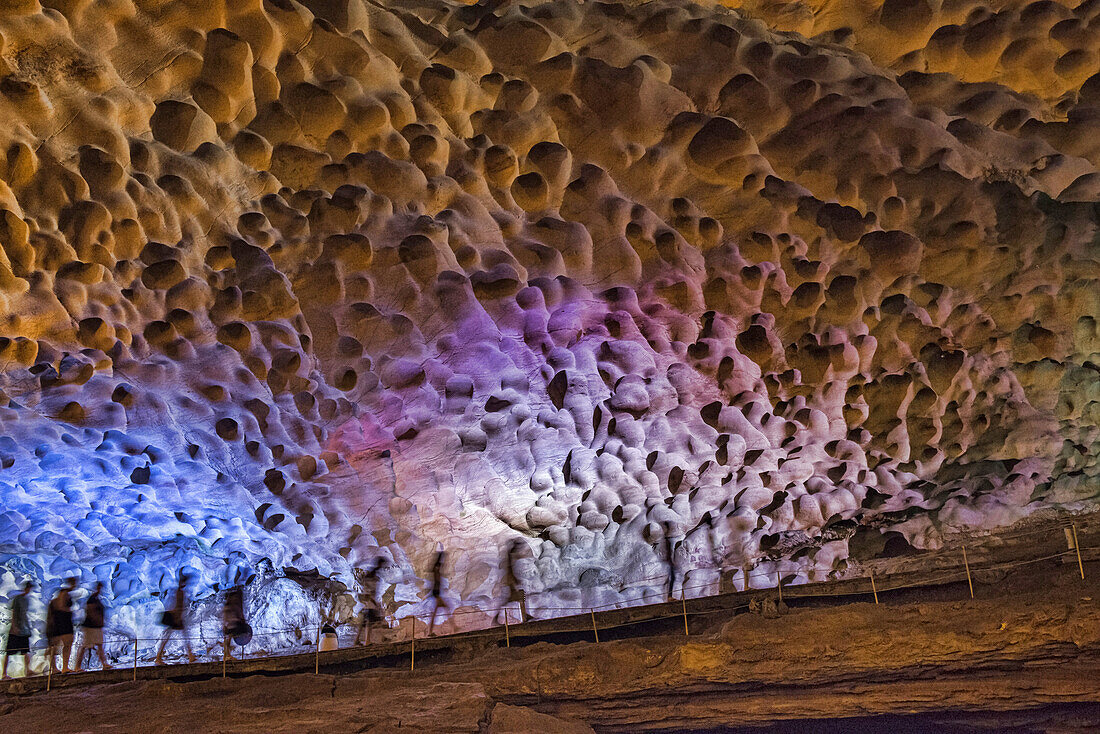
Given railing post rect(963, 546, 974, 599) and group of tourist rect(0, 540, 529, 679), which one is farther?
group of tourist rect(0, 540, 529, 679)

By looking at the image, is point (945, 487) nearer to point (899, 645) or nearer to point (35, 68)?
point (899, 645)

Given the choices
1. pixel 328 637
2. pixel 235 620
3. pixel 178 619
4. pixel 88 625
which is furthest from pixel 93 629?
pixel 328 637

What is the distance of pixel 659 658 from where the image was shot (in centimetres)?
342

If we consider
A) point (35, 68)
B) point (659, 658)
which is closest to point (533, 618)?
point (659, 658)

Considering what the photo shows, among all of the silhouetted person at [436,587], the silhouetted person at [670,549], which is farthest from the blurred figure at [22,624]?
the silhouetted person at [670,549]

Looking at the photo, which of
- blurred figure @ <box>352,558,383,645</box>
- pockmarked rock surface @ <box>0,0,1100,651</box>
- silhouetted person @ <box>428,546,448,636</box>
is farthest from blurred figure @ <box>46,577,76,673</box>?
silhouetted person @ <box>428,546,448,636</box>

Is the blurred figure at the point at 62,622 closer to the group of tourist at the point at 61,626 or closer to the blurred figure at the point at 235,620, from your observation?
the group of tourist at the point at 61,626

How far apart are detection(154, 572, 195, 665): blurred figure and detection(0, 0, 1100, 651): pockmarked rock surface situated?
0.58 metres

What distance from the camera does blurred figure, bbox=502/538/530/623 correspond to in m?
4.55

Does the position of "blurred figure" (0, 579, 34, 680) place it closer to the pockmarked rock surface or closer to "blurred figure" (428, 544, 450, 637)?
the pockmarked rock surface

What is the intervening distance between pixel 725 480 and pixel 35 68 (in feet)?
11.4

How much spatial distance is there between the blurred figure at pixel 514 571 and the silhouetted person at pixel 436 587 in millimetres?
369

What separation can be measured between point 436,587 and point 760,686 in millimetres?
2037

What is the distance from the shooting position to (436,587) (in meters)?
4.62
